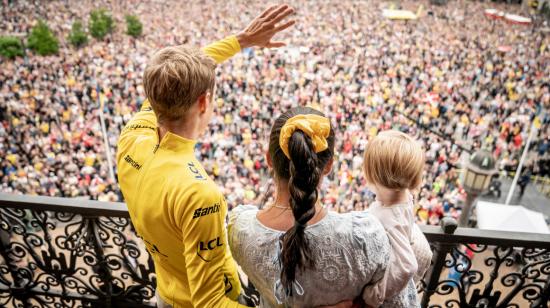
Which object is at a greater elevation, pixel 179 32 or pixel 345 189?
pixel 179 32

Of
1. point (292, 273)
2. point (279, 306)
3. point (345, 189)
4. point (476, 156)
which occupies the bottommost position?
point (345, 189)

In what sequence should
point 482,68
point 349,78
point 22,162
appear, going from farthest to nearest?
point 482,68
point 349,78
point 22,162

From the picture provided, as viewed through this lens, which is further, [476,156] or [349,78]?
[349,78]

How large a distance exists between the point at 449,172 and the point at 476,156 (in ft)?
18.5

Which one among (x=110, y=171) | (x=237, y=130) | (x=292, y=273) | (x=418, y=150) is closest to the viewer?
(x=292, y=273)

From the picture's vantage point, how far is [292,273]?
1.43 metres

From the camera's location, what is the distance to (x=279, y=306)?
166 cm

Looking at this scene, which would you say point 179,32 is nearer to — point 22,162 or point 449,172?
point 22,162

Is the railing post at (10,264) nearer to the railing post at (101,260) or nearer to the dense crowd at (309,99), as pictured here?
the railing post at (101,260)

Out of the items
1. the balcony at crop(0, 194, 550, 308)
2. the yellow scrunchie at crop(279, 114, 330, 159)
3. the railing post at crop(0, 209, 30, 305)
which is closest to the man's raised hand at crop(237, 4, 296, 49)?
the yellow scrunchie at crop(279, 114, 330, 159)

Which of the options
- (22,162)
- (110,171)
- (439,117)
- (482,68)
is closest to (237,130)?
(110,171)

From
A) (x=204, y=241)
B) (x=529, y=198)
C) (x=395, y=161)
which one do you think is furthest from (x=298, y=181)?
(x=529, y=198)

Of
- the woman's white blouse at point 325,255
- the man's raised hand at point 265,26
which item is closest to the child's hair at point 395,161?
the woman's white blouse at point 325,255

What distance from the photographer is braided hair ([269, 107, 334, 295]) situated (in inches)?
51.2
